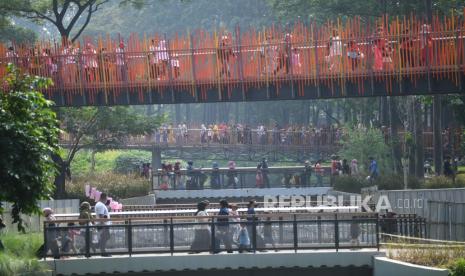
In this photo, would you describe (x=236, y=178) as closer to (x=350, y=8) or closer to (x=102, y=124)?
(x=102, y=124)

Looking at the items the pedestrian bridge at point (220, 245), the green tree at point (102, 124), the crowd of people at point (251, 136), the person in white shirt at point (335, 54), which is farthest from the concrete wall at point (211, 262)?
the crowd of people at point (251, 136)

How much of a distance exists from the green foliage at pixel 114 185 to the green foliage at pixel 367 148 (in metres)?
10.6

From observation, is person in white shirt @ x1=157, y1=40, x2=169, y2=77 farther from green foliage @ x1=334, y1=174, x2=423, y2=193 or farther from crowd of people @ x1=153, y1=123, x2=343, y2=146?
crowd of people @ x1=153, y1=123, x2=343, y2=146

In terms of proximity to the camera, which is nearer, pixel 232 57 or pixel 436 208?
pixel 436 208

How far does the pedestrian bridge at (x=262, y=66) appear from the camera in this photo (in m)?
39.8

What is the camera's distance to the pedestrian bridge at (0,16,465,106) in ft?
131

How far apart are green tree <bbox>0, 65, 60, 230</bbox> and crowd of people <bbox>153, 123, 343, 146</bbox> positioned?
1622 inches

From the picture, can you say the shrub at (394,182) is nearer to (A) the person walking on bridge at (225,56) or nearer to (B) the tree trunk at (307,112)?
(A) the person walking on bridge at (225,56)

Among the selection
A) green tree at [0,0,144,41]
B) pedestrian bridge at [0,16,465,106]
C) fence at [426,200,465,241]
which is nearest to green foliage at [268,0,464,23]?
green tree at [0,0,144,41]

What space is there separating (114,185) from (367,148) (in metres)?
13.2

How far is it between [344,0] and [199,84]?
915 inches

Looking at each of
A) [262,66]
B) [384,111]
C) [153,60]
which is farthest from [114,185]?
[384,111]

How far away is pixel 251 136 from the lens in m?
70.0

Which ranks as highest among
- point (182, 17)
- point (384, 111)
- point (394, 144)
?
point (182, 17)
